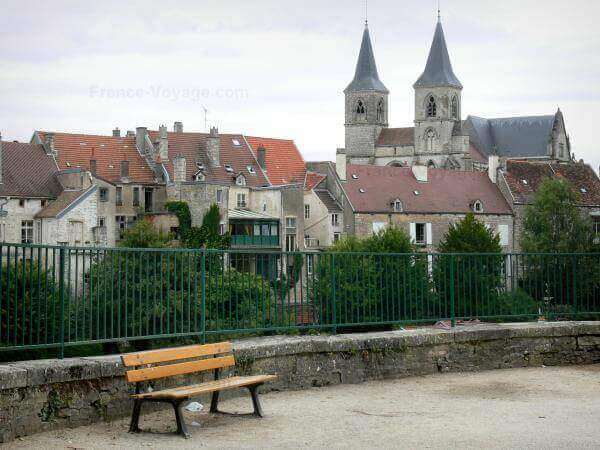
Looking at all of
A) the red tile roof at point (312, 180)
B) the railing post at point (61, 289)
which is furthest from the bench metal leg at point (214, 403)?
the red tile roof at point (312, 180)

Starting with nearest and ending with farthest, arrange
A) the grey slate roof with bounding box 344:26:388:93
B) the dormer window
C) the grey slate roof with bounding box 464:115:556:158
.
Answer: the dormer window → the grey slate roof with bounding box 464:115:556:158 → the grey slate roof with bounding box 344:26:388:93

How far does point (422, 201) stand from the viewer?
8844 cm

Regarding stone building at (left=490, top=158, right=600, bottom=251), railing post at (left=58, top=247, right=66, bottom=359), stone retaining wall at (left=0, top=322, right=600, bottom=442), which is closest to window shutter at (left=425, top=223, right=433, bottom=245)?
stone building at (left=490, top=158, right=600, bottom=251)

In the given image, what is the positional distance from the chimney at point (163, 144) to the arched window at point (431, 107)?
71035 millimetres

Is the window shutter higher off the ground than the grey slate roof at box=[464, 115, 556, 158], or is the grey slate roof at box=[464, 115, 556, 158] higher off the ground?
the grey slate roof at box=[464, 115, 556, 158]

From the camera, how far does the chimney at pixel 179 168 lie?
7625cm

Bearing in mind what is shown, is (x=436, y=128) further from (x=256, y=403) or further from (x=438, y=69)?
(x=256, y=403)

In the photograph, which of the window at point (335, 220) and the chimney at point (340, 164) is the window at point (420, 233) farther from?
the window at point (335, 220)

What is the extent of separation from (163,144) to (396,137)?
7332 centimetres

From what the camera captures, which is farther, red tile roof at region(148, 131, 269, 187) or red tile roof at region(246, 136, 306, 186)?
red tile roof at region(246, 136, 306, 186)

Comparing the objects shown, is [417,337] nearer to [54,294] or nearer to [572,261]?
[572,261]

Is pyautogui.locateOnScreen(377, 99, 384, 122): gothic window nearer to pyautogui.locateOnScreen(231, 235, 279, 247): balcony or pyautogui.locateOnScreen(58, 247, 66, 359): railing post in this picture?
pyautogui.locateOnScreen(231, 235, 279, 247): balcony

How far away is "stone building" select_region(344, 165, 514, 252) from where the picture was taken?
8512cm

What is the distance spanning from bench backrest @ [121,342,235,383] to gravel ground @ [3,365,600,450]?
0.53 m
